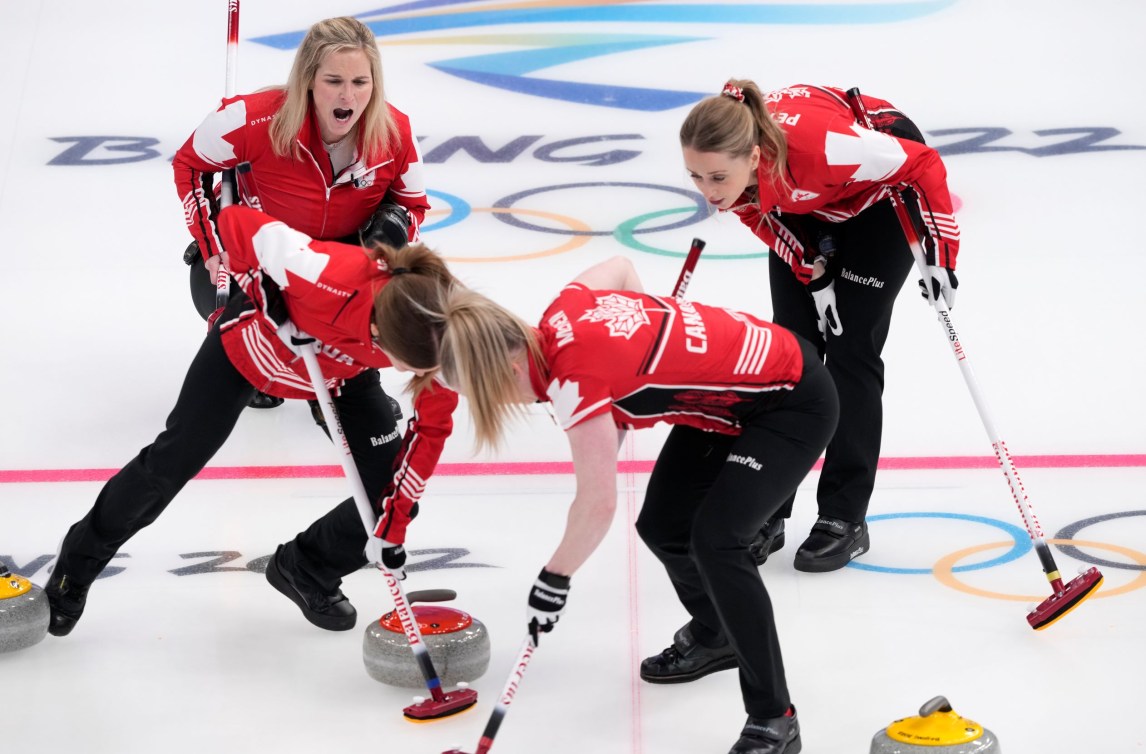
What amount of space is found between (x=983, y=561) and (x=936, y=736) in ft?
4.19

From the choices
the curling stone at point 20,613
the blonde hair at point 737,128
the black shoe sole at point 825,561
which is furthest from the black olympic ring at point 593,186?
the curling stone at point 20,613

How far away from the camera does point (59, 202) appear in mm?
6895

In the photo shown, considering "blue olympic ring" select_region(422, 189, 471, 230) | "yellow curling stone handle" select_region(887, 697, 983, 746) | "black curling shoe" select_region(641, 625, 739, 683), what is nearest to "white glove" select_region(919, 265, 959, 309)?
"black curling shoe" select_region(641, 625, 739, 683)

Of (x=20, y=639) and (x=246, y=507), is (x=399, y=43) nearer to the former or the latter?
(x=246, y=507)

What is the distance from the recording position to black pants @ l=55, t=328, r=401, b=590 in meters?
3.49

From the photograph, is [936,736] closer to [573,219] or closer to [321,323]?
[321,323]

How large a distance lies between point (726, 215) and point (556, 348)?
12.7ft

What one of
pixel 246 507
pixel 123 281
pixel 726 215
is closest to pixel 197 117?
pixel 123 281

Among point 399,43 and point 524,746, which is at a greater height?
point 399,43

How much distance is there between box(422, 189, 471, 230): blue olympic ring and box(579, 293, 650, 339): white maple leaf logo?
3.73m

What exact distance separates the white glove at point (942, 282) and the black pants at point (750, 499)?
79 cm

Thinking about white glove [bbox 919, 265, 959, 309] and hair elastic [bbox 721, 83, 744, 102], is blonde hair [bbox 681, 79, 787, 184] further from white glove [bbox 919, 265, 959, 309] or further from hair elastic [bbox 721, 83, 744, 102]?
white glove [bbox 919, 265, 959, 309]

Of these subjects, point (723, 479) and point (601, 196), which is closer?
point (723, 479)

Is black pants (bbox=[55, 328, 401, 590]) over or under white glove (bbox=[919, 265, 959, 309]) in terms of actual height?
under
